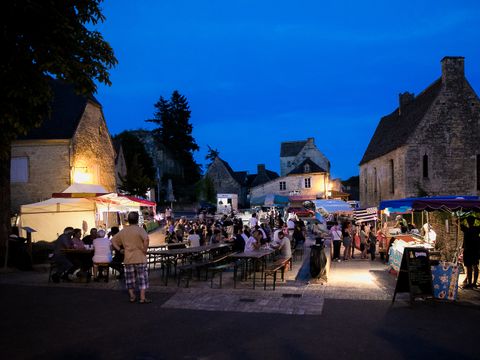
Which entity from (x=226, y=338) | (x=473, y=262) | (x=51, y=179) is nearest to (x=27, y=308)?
(x=226, y=338)

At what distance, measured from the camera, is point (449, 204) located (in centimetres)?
1109

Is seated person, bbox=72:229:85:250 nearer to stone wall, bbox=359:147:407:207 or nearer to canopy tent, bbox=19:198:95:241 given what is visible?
canopy tent, bbox=19:198:95:241

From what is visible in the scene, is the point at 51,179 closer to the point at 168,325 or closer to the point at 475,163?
the point at 168,325

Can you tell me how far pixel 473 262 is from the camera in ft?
31.6

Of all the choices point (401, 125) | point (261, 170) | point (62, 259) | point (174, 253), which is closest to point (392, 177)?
point (401, 125)

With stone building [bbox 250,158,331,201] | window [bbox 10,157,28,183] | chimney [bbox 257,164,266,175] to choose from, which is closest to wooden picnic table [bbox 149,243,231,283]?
window [bbox 10,157,28,183]

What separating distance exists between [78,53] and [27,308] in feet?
22.5

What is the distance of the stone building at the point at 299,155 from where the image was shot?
212 feet

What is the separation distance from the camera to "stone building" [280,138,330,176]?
64.6 m

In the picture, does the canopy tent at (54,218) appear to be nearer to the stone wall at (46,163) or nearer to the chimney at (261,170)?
the stone wall at (46,163)

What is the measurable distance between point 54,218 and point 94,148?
853 centimetres

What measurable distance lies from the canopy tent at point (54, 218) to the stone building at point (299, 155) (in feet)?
156

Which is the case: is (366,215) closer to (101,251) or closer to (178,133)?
(101,251)

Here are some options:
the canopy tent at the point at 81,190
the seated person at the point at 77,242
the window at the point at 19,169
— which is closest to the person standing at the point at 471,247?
the seated person at the point at 77,242
